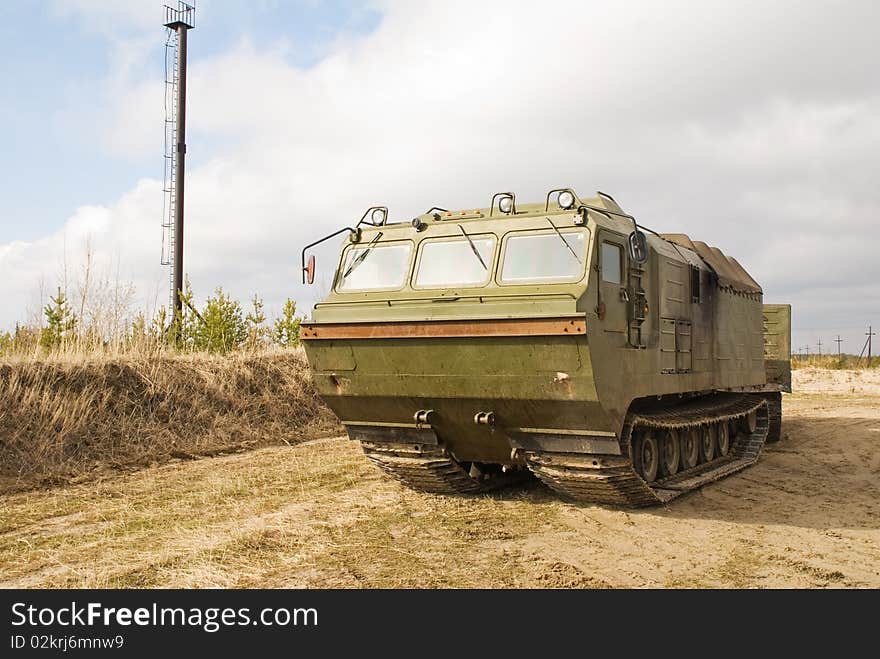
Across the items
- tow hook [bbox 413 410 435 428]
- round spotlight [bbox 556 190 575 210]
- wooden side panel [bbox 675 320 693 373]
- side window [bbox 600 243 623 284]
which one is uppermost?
round spotlight [bbox 556 190 575 210]

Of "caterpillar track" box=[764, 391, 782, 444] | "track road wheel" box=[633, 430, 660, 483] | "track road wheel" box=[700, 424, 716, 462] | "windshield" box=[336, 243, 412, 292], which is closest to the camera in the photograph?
"windshield" box=[336, 243, 412, 292]

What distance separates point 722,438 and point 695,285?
2723mm

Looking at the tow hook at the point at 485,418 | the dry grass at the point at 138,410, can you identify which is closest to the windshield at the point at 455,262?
the tow hook at the point at 485,418

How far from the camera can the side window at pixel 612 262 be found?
827 centimetres

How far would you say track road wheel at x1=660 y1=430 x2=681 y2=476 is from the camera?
10.2 metres

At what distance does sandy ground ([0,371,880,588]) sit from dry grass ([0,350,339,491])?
82 centimetres

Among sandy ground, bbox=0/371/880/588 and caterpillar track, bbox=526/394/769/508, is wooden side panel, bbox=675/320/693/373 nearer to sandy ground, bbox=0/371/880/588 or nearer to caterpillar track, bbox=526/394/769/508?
caterpillar track, bbox=526/394/769/508

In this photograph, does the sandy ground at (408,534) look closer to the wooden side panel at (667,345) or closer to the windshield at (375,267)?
the wooden side panel at (667,345)

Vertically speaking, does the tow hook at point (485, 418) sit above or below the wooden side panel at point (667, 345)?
below

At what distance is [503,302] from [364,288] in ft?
5.65

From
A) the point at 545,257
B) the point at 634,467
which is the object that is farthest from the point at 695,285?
the point at 545,257

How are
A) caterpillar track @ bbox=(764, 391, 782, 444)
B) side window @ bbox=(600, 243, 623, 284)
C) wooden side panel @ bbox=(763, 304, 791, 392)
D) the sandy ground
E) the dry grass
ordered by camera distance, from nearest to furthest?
the sandy ground, side window @ bbox=(600, 243, 623, 284), the dry grass, caterpillar track @ bbox=(764, 391, 782, 444), wooden side panel @ bbox=(763, 304, 791, 392)

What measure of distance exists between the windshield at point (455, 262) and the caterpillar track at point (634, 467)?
1.79m

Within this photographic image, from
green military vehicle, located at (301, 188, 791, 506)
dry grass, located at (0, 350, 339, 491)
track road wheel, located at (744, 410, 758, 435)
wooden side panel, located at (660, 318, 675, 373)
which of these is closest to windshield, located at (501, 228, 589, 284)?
green military vehicle, located at (301, 188, 791, 506)
